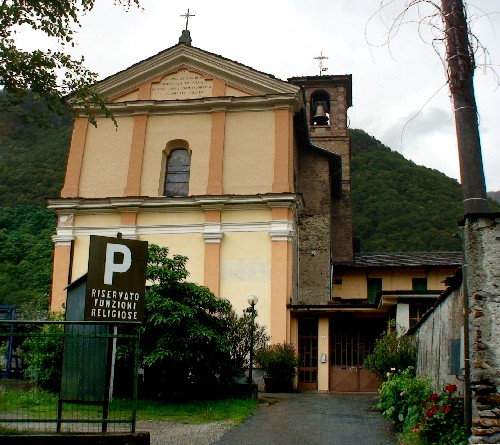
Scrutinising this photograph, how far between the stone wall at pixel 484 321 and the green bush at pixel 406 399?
6.56 feet

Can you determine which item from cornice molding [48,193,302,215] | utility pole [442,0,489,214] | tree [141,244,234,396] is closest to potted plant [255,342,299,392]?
tree [141,244,234,396]

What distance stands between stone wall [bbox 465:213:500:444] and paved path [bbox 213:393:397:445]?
247 cm

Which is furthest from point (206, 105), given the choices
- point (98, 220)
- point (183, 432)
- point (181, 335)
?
point (183, 432)

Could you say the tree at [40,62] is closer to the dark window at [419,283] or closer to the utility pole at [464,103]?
the utility pole at [464,103]

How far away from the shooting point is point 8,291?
3669 cm

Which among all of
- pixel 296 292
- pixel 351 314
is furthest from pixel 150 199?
pixel 351 314

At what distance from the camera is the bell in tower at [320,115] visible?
33.6 metres

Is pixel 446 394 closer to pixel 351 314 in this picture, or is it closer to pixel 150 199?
→ pixel 351 314

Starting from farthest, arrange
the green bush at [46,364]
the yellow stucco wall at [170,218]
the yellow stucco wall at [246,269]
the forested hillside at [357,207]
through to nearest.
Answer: the forested hillside at [357,207]
the yellow stucco wall at [170,218]
the yellow stucco wall at [246,269]
the green bush at [46,364]

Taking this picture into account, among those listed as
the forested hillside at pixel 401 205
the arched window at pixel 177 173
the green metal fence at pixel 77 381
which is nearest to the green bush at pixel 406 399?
the green metal fence at pixel 77 381

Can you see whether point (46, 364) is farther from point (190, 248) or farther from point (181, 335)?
point (190, 248)

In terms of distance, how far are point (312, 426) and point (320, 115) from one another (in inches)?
969

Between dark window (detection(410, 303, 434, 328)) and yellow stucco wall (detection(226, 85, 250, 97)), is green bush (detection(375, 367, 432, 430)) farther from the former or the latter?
yellow stucco wall (detection(226, 85, 250, 97))

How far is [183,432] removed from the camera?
33.7 ft
